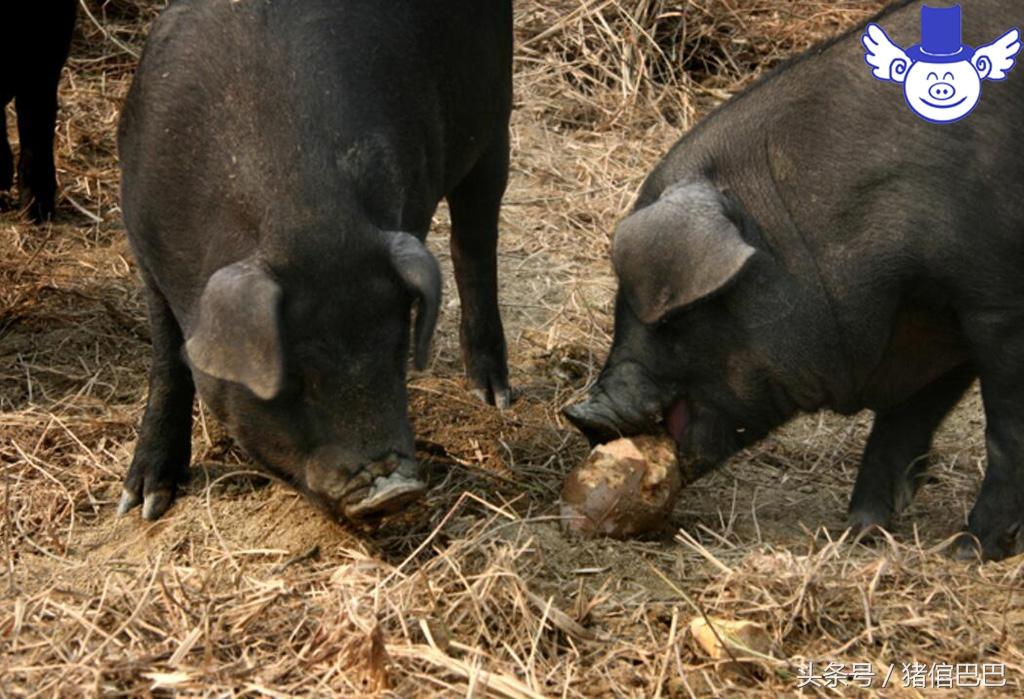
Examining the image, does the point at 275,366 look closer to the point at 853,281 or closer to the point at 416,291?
the point at 416,291

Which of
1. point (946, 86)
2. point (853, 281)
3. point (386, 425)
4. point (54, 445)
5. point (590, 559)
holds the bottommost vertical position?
point (54, 445)

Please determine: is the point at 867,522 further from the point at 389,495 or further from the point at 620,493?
the point at 389,495

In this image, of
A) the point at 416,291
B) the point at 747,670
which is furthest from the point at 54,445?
the point at 747,670

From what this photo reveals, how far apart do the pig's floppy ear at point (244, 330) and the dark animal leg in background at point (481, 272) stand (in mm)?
2020

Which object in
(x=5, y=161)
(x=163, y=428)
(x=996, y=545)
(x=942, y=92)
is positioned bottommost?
(x=5, y=161)

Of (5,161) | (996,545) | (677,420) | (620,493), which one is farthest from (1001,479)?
(5,161)

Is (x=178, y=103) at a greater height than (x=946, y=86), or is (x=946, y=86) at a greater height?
(x=946, y=86)

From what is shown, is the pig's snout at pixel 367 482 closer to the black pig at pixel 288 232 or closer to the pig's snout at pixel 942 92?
the black pig at pixel 288 232

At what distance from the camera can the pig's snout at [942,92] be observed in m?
4.84

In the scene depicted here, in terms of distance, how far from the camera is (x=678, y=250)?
4.84 m

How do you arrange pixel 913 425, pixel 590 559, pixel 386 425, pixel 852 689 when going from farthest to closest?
pixel 913 425 → pixel 590 559 → pixel 386 425 → pixel 852 689

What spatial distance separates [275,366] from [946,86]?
2122 mm

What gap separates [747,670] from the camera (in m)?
4.16

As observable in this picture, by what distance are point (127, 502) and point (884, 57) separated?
2658 millimetres
